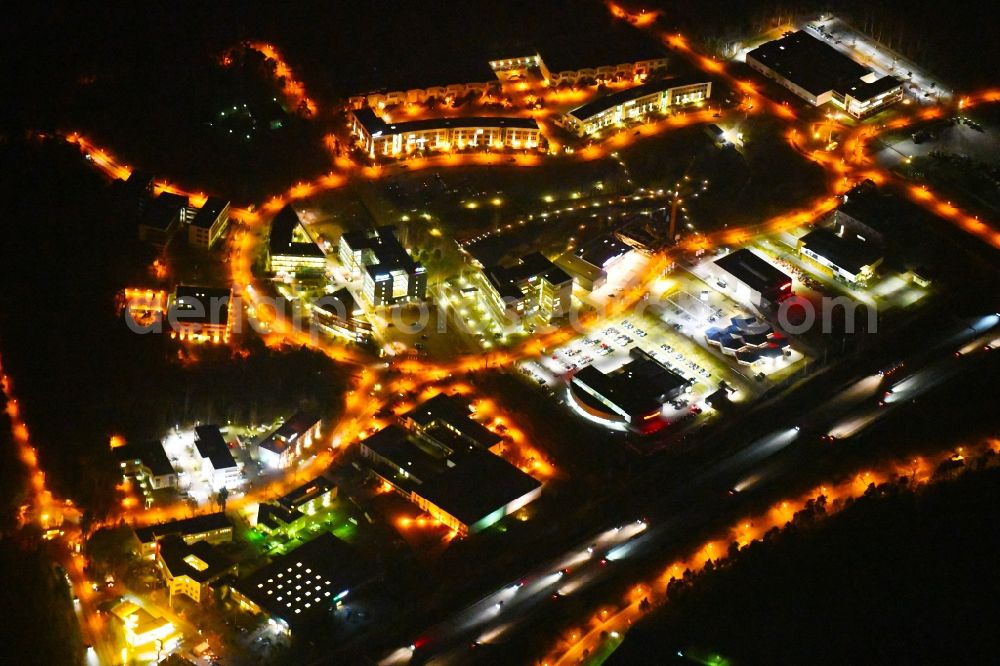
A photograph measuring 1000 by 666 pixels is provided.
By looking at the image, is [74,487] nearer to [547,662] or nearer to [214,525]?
[214,525]

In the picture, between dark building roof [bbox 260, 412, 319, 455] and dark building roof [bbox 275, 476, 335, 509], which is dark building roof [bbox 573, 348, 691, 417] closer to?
dark building roof [bbox 260, 412, 319, 455]

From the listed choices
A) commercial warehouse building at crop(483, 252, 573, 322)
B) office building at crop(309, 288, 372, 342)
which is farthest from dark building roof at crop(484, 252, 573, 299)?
office building at crop(309, 288, 372, 342)

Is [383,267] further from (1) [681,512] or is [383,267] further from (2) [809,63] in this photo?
(2) [809,63]

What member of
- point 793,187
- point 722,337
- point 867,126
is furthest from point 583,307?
point 867,126

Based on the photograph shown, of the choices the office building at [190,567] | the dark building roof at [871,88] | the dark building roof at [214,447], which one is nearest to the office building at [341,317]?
the dark building roof at [214,447]

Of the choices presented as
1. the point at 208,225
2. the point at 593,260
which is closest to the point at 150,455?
the point at 208,225

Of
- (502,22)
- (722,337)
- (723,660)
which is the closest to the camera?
(723,660)
